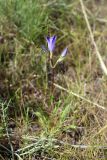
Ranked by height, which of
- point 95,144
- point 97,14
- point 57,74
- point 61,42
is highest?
point 97,14

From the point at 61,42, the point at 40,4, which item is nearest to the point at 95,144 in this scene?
the point at 61,42

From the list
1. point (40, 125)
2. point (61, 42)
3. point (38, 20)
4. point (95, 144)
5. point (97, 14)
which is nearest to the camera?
point (95, 144)

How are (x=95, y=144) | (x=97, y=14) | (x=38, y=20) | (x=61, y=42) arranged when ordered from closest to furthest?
(x=95, y=144)
(x=38, y=20)
(x=61, y=42)
(x=97, y=14)

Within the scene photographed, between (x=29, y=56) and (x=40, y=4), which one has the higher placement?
(x=40, y=4)

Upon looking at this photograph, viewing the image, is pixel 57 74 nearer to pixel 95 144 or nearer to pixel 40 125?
pixel 40 125

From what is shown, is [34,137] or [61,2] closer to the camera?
[34,137]

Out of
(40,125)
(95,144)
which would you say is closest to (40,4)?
(40,125)

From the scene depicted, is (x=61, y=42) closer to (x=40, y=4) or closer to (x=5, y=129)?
(x=40, y=4)
